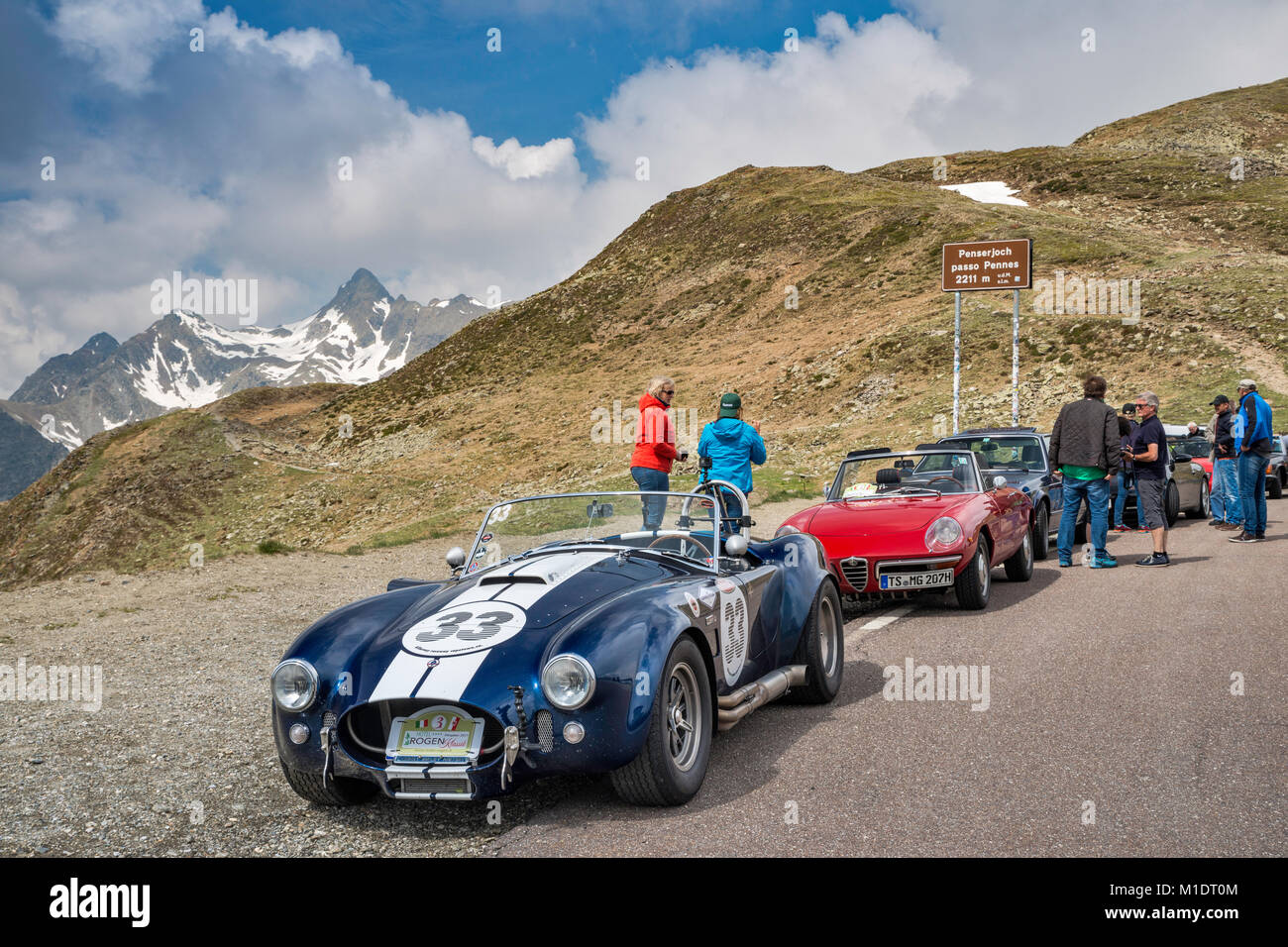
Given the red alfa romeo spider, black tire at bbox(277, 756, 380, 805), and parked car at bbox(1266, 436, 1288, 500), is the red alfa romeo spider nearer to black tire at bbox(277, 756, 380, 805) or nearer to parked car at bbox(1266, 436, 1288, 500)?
black tire at bbox(277, 756, 380, 805)

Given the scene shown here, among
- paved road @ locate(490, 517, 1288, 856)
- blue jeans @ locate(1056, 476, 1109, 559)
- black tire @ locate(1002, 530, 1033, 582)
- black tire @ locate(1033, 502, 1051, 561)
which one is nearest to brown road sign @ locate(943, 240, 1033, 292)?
black tire @ locate(1033, 502, 1051, 561)

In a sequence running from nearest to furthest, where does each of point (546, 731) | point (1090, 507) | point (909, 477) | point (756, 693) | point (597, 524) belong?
point (546, 731) < point (756, 693) < point (597, 524) < point (909, 477) < point (1090, 507)

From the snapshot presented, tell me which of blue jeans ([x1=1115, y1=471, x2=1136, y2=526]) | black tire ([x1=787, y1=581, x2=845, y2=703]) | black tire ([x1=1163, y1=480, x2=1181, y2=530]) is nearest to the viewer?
black tire ([x1=787, y1=581, x2=845, y2=703])

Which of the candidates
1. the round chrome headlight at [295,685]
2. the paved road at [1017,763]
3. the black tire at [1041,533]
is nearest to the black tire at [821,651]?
the paved road at [1017,763]

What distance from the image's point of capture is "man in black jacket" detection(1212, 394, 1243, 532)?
44.8ft

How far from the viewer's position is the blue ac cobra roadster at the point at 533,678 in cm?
409

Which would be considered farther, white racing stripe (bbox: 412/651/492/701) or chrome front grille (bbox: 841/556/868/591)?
chrome front grille (bbox: 841/556/868/591)

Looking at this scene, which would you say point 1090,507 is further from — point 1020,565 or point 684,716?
point 684,716

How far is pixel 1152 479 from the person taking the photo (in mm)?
11609

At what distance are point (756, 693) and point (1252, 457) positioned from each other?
1052 cm

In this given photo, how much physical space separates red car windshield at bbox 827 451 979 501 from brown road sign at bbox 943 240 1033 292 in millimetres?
22006

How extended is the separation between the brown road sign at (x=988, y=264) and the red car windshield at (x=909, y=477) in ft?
72.2

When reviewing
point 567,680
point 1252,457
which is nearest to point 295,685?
point 567,680

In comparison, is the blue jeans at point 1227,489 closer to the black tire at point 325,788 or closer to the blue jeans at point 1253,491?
the blue jeans at point 1253,491
